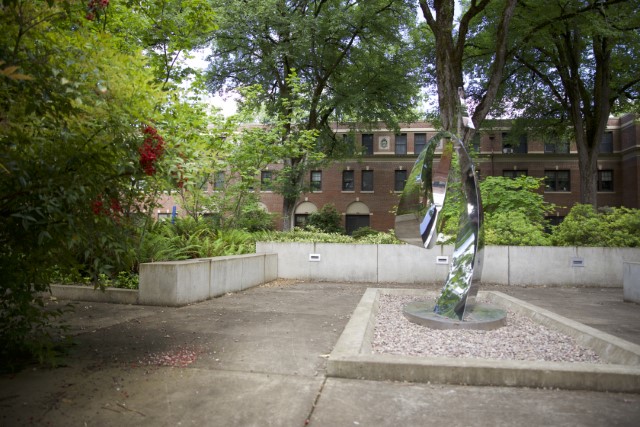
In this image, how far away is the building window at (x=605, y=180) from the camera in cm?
3712

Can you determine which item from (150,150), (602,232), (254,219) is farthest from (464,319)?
(254,219)

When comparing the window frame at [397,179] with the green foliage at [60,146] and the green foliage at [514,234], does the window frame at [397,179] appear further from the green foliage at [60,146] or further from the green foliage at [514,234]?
the green foliage at [60,146]

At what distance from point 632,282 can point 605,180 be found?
33.4 metres

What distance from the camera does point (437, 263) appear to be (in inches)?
488

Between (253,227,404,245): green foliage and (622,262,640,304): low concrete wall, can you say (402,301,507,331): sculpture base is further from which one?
(253,227,404,245): green foliage

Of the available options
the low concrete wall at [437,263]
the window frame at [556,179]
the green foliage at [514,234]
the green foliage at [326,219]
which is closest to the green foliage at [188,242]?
the low concrete wall at [437,263]

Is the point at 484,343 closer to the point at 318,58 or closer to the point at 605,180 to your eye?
the point at 318,58

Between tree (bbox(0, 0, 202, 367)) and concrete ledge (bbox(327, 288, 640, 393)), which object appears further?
concrete ledge (bbox(327, 288, 640, 393))

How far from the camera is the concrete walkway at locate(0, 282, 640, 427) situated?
3.18 m

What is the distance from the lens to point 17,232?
3.59 metres

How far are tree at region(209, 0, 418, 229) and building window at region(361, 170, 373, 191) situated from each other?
13.4m

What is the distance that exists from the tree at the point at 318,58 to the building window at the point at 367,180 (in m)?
13.4

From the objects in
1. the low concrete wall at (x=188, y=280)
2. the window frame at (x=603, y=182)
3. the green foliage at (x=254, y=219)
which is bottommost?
the low concrete wall at (x=188, y=280)

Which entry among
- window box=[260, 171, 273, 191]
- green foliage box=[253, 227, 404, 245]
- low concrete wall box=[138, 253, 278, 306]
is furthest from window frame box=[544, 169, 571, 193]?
low concrete wall box=[138, 253, 278, 306]
